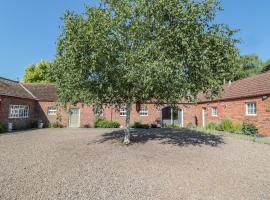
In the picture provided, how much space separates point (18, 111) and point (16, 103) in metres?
0.93

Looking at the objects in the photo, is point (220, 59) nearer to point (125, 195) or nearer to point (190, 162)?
point (190, 162)

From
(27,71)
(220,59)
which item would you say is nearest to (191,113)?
(220,59)

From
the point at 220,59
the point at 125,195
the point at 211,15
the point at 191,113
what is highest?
the point at 211,15

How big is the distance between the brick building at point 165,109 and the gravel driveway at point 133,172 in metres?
7.94

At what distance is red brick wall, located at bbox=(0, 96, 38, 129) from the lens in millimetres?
24234

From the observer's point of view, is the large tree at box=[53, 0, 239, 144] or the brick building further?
the brick building

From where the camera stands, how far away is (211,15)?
41.7ft

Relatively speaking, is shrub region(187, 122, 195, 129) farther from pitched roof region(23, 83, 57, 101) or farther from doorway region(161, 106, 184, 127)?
pitched roof region(23, 83, 57, 101)

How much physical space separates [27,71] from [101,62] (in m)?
44.0

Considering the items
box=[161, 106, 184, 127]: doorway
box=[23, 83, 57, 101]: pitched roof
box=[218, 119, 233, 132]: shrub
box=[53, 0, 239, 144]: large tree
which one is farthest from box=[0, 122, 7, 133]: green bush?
box=[218, 119, 233, 132]: shrub

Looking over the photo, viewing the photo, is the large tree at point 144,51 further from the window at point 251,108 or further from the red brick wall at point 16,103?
the red brick wall at point 16,103

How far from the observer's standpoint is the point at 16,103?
87.0 feet

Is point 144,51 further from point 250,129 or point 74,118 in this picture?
point 74,118

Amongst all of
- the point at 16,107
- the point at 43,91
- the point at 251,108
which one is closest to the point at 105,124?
the point at 16,107
